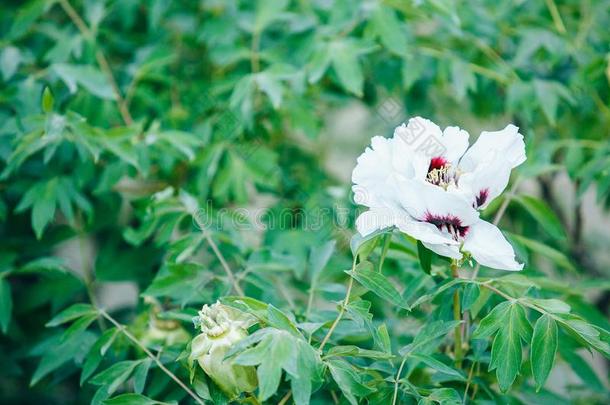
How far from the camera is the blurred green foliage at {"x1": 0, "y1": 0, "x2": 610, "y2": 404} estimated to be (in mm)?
Result: 969

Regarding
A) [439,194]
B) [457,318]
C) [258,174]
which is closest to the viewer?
[439,194]

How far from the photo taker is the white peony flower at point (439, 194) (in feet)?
2.57

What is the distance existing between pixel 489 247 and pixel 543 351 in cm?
13

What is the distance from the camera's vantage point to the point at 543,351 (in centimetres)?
80

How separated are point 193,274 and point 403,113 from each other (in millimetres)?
689

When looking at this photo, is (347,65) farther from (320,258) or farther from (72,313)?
(72,313)

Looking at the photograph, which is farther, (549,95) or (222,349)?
(549,95)

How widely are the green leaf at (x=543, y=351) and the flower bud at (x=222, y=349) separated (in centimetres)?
31

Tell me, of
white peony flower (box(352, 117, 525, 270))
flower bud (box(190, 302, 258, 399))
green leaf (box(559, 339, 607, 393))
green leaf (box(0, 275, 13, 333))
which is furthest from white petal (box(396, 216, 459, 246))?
green leaf (box(0, 275, 13, 333))

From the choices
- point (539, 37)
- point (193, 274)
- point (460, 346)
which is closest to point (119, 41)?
point (193, 274)

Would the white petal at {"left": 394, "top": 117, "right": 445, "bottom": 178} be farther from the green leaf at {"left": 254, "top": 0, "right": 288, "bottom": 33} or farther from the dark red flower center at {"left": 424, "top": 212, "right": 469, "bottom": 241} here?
the green leaf at {"left": 254, "top": 0, "right": 288, "bottom": 33}

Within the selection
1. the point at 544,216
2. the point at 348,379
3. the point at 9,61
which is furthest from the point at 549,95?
the point at 9,61

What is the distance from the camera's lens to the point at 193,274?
1.04 metres

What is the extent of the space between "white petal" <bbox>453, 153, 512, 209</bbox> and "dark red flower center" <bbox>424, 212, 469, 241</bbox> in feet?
0.09
